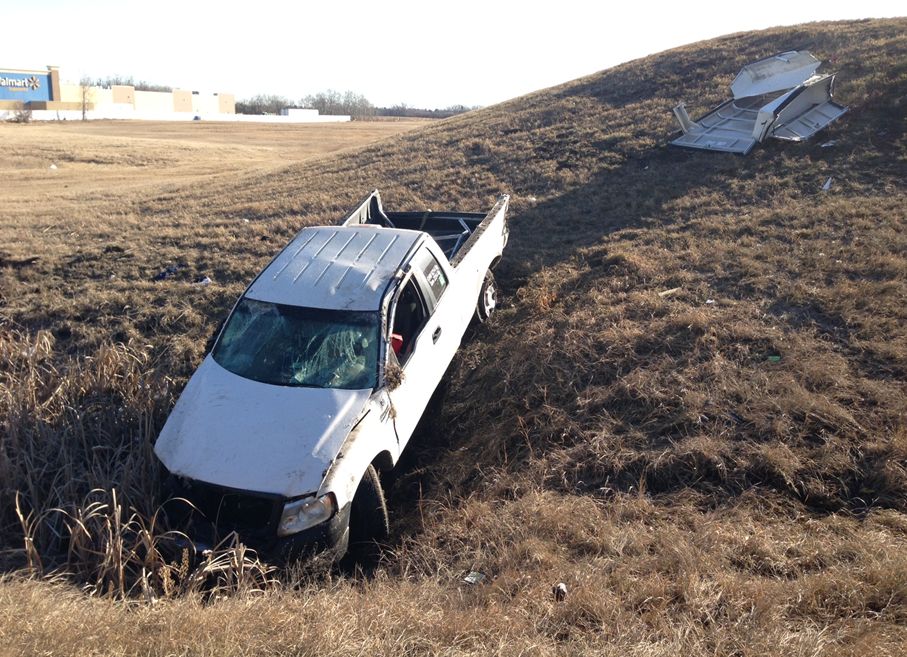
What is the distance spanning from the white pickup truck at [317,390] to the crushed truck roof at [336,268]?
0.5 inches

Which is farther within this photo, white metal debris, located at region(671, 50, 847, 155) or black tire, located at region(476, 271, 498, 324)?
white metal debris, located at region(671, 50, 847, 155)

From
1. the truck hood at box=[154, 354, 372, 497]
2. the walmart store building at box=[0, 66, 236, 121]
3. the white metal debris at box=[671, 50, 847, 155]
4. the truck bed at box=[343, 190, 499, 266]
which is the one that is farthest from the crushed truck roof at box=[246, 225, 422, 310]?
the walmart store building at box=[0, 66, 236, 121]

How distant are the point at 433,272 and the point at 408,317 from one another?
0.52 metres

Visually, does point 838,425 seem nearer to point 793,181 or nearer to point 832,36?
point 793,181

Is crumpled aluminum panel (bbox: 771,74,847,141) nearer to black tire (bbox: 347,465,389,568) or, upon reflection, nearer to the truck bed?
the truck bed

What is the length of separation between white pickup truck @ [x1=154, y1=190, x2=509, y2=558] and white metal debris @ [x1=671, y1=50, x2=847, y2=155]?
332 inches

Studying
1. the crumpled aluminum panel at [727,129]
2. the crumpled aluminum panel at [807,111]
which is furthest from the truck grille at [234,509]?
the crumpled aluminum panel at [807,111]

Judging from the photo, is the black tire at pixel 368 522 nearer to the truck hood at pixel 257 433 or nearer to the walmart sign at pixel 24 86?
the truck hood at pixel 257 433

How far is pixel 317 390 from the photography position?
5004 mm

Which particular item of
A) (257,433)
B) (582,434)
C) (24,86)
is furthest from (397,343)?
(24,86)

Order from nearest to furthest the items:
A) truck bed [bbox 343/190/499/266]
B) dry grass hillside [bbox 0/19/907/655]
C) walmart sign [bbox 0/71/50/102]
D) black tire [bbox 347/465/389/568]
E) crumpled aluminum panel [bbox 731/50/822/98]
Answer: dry grass hillside [bbox 0/19/907/655] → black tire [bbox 347/465/389/568] → truck bed [bbox 343/190/499/266] → crumpled aluminum panel [bbox 731/50/822/98] → walmart sign [bbox 0/71/50/102]

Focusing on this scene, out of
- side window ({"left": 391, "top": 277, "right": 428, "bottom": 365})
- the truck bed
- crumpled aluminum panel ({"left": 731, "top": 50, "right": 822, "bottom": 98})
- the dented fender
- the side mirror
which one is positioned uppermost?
crumpled aluminum panel ({"left": 731, "top": 50, "right": 822, "bottom": 98})

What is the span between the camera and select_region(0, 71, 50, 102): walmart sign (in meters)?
73.5

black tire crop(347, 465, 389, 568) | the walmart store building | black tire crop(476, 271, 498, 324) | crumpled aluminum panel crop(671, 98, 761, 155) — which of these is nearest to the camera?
black tire crop(347, 465, 389, 568)
